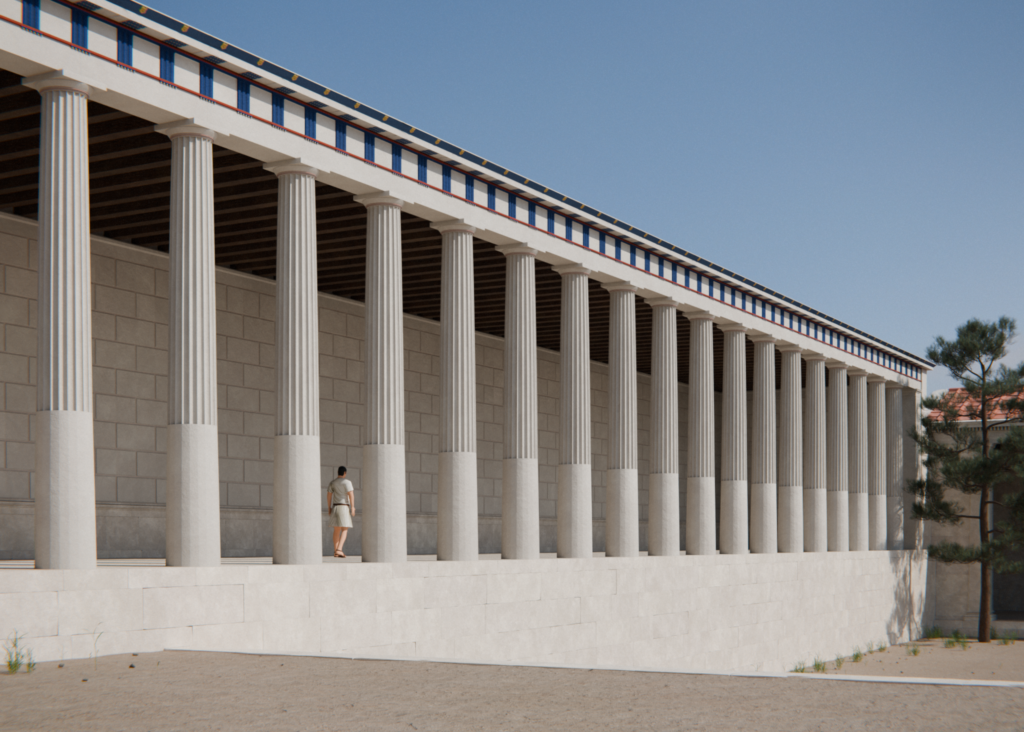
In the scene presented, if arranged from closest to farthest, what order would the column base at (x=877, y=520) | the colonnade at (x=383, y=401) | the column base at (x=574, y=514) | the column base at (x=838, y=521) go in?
the colonnade at (x=383, y=401) < the column base at (x=574, y=514) < the column base at (x=838, y=521) < the column base at (x=877, y=520)

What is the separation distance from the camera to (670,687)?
11.4m

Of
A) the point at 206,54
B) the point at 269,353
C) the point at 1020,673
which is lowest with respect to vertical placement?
the point at 1020,673

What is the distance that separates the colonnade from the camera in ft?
50.8

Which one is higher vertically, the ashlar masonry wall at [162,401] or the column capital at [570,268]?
the column capital at [570,268]

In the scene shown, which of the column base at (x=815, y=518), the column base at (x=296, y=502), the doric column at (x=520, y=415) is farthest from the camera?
the column base at (x=815, y=518)

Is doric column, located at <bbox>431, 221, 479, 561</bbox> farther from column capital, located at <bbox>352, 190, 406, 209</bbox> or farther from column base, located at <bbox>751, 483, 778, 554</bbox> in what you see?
column base, located at <bbox>751, 483, 778, 554</bbox>

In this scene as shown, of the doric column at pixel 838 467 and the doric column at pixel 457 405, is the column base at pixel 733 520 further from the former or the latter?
the doric column at pixel 457 405

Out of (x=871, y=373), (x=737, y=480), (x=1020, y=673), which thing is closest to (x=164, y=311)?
(x=737, y=480)

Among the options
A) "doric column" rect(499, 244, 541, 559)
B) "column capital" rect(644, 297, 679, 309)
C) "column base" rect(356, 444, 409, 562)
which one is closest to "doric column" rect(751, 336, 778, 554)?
"column capital" rect(644, 297, 679, 309)

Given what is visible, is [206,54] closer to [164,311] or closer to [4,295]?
[4,295]

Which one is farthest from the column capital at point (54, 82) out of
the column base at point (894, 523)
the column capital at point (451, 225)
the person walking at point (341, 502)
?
the column base at point (894, 523)

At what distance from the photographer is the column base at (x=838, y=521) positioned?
4153cm

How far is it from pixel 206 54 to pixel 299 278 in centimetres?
389

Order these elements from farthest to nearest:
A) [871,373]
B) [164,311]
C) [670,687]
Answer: [871,373], [164,311], [670,687]
